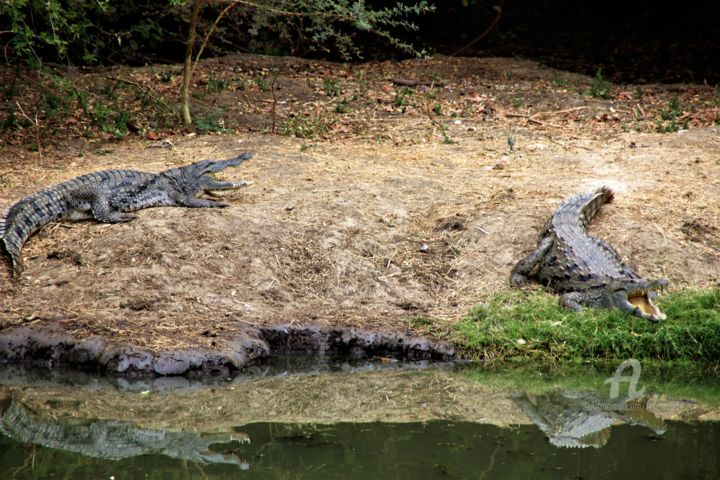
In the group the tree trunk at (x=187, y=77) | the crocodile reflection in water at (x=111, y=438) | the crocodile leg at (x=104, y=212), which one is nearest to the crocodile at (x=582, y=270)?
the crocodile reflection in water at (x=111, y=438)

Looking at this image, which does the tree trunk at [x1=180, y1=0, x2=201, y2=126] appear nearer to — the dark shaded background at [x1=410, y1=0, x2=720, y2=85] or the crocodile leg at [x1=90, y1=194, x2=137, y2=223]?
the crocodile leg at [x1=90, y1=194, x2=137, y2=223]

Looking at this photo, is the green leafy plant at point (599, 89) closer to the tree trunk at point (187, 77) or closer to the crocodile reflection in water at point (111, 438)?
the tree trunk at point (187, 77)

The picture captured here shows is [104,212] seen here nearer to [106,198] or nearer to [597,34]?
[106,198]

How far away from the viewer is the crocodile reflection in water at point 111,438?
474cm

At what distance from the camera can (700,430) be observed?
506 cm

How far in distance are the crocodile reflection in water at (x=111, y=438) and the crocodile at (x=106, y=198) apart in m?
2.21

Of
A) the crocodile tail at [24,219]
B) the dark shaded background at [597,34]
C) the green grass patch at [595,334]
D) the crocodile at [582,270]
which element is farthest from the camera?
the dark shaded background at [597,34]

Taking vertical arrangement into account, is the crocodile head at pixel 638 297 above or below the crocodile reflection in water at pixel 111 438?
above

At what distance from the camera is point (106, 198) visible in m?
7.96

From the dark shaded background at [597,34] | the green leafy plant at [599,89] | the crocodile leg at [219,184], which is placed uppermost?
the dark shaded background at [597,34]

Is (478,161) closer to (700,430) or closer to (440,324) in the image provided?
(440,324)

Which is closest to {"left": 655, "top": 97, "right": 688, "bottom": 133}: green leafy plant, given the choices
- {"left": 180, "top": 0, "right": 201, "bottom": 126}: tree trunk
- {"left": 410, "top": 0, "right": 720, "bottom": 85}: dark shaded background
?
{"left": 410, "top": 0, "right": 720, "bottom": 85}: dark shaded background

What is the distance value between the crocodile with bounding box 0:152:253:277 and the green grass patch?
3021 millimetres

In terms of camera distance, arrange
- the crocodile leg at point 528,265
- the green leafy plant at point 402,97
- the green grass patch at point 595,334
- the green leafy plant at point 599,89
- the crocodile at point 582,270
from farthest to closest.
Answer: the green leafy plant at point 599,89, the green leafy plant at point 402,97, the crocodile leg at point 528,265, the crocodile at point 582,270, the green grass patch at point 595,334
